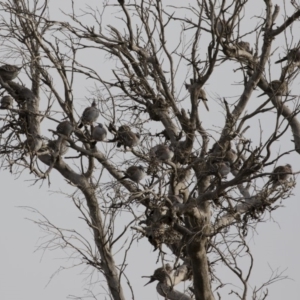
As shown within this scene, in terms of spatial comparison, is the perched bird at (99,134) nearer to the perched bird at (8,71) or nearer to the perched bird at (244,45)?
the perched bird at (8,71)

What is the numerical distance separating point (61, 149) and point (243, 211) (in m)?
1.91

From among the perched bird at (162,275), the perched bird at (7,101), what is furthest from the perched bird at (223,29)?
the perched bird at (162,275)

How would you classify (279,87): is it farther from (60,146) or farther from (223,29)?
(60,146)

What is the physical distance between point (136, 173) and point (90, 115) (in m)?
0.74

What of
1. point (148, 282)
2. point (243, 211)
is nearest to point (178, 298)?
point (148, 282)

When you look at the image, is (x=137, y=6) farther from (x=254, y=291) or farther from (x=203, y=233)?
(x=254, y=291)

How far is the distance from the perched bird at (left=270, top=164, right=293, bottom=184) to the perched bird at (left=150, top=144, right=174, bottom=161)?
0.98m

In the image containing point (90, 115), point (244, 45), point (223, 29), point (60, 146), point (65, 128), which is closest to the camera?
point (223, 29)

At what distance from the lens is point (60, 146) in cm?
876

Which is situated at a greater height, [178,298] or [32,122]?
[32,122]

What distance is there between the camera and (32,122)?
342 inches

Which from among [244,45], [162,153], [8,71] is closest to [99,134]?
[162,153]

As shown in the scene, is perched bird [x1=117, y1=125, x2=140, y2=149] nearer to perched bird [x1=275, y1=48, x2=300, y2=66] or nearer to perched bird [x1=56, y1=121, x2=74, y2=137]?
perched bird [x1=56, y1=121, x2=74, y2=137]

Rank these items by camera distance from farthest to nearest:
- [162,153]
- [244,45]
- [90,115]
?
[244,45] < [90,115] < [162,153]
